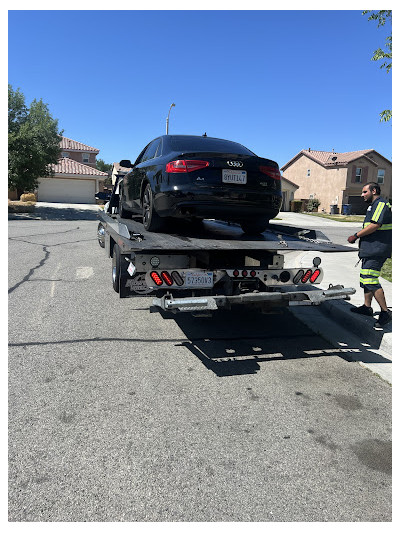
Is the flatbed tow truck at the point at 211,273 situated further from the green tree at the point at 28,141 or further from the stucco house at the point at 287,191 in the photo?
the stucco house at the point at 287,191

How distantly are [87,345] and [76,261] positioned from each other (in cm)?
575

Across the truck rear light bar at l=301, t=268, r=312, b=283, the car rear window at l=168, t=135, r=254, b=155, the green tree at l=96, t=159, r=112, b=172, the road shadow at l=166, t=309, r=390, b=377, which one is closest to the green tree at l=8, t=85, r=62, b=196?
the car rear window at l=168, t=135, r=254, b=155

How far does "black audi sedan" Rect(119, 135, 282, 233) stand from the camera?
15.4 feet

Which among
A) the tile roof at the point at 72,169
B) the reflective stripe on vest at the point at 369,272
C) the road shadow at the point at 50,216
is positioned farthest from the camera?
the tile roof at the point at 72,169

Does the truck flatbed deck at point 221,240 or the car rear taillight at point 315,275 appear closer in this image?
the truck flatbed deck at point 221,240

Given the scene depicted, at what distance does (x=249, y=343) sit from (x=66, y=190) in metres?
42.0

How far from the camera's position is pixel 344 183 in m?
43.5

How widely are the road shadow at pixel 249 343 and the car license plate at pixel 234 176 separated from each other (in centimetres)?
169

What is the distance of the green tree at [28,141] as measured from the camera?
2269cm

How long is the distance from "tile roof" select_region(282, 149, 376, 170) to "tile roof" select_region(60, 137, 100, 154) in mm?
26982

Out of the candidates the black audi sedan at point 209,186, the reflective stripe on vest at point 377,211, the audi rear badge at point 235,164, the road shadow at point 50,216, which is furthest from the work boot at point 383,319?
the road shadow at point 50,216

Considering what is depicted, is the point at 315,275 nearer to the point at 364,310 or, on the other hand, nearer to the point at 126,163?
the point at 364,310

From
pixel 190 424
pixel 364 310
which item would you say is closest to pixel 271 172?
pixel 364 310

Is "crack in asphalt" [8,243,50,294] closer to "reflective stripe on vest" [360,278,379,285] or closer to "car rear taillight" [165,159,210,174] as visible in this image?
"car rear taillight" [165,159,210,174]
